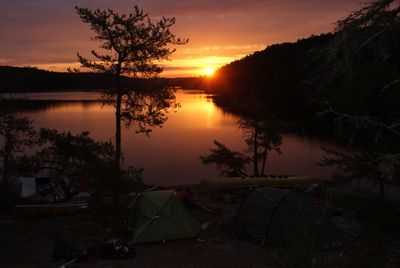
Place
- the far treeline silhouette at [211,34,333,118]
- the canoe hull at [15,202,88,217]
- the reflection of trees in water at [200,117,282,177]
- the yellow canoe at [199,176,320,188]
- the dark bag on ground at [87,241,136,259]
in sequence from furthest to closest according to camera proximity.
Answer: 1. the far treeline silhouette at [211,34,333,118]
2. the reflection of trees in water at [200,117,282,177]
3. the yellow canoe at [199,176,320,188]
4. the canoe hull at [15,202,88,217]
5. the dark bag on ground at [87,241,136,259]

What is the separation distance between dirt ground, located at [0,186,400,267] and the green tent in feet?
0.96

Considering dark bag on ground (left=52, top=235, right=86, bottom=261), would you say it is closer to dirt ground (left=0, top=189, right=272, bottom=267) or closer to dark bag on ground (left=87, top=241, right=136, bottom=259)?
dirt ground (left=0, top=189, right=272, bottom=267)

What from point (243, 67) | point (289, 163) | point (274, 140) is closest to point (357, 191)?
point (274, 140)

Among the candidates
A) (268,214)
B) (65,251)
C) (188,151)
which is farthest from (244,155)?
(188,151)

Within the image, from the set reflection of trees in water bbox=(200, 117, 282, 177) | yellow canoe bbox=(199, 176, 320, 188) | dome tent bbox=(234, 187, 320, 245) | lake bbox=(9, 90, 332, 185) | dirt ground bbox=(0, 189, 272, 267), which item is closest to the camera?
dirt ground bbox=(0, 189, 272, 267)

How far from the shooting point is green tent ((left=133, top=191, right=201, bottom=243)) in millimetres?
15922

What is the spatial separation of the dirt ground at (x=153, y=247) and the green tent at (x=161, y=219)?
293 millimetres

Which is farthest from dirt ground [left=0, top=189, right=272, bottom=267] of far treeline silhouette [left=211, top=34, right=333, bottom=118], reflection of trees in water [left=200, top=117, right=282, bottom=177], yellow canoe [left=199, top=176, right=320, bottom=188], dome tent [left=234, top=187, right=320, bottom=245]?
far treeline silhouette [left=211, top=34, right=333, bottom=118]

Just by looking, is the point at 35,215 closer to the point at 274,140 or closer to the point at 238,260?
the point at 238,260

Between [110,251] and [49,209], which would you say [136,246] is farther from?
[49,209]

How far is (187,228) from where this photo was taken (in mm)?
16250

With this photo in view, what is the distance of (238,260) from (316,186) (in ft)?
36.1

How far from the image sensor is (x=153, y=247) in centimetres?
1550

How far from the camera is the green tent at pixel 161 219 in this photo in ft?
52.2
